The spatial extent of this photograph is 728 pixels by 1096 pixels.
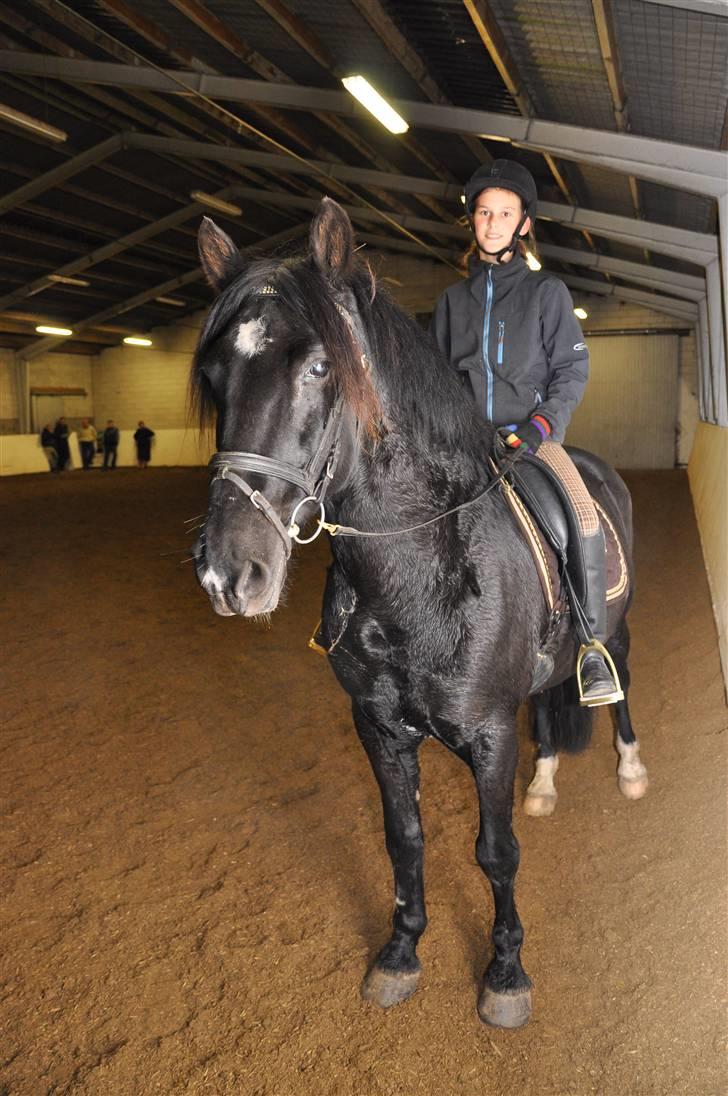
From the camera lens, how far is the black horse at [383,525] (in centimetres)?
195

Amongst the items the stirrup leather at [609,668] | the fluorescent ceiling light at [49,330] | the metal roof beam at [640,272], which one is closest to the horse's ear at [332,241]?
the stirrup leather at [609,668]

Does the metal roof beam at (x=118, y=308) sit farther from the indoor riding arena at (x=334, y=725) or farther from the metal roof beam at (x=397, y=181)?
the indoor riding arena at (x=334, y=725)

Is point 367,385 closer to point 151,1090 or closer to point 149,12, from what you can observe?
point 151,1090

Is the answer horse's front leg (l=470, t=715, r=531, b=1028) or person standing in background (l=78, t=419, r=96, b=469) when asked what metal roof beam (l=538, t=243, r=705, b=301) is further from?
person standing in background (l=78, t=419, r=96, b=469)

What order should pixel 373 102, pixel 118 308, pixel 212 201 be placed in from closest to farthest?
1. pixel 373 102
2. pixel 212 201
3. pixel 118 308

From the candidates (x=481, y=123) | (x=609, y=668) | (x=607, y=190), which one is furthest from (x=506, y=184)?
(x=607, y=190)

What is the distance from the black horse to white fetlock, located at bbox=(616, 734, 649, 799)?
1438 millimetres

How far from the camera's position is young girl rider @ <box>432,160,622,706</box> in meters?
2.94

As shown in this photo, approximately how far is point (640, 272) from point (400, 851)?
1680 centimetres

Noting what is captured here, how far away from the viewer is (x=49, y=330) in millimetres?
26578

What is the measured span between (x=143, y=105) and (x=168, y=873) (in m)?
15.3

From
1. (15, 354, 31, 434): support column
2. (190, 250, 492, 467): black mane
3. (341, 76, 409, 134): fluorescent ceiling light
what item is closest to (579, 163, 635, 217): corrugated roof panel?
(341, 76, 409, 134): fluorescent ceiling light

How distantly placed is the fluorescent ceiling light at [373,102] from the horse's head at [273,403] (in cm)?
865

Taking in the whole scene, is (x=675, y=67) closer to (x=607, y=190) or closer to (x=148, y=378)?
(x=607, y=190)
